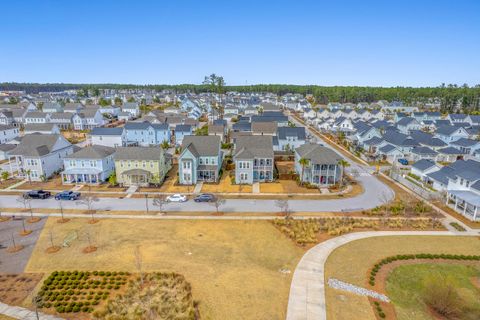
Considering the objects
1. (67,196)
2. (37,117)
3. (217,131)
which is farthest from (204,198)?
(37,117)

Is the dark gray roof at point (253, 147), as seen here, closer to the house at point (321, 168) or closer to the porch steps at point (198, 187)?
the house at point (321, 168)

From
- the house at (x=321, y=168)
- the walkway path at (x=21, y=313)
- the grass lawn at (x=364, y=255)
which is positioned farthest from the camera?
the house at (x=321, y=168)

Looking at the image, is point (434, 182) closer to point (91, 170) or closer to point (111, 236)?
point (111, 236)

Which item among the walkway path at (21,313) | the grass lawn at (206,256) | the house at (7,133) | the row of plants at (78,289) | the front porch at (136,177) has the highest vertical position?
the house at (7,133)

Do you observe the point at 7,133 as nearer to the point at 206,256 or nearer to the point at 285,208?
the point at 206,256

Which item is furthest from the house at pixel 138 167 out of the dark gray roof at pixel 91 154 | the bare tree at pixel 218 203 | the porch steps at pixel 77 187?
the bare tree at pixel 218 203

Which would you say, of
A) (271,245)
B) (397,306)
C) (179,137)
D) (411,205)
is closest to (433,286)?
(397,306)
